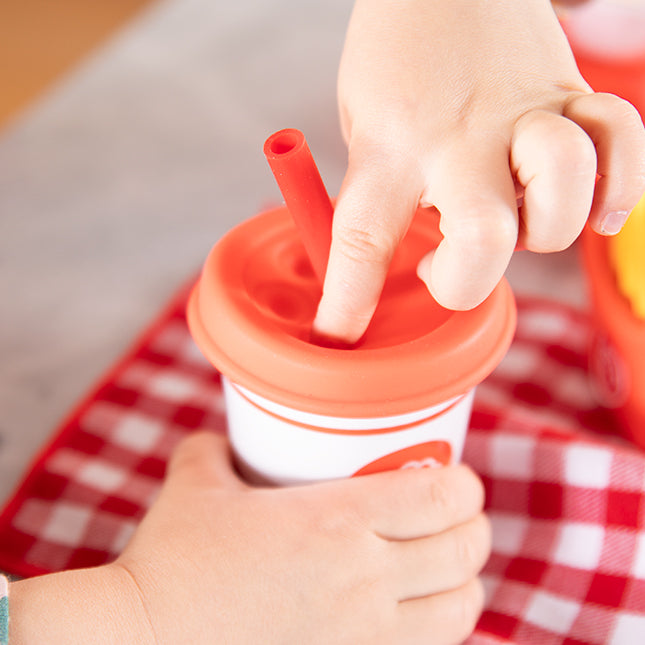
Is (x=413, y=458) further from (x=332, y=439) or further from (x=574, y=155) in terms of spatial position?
(x=574, y=155)

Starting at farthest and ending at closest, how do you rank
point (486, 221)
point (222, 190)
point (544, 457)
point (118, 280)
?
point (222, 190), point (118, 280), point (544, 457), point (486, 221)

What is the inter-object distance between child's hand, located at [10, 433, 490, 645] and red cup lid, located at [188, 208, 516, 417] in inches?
3.1

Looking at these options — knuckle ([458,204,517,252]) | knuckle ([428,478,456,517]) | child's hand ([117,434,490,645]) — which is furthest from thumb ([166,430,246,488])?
knuckle ([458,204,517,252])

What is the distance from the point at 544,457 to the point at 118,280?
49 centimetres

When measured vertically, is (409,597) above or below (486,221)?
below

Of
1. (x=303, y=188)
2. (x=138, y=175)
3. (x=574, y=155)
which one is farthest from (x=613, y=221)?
(x=138, y=175)

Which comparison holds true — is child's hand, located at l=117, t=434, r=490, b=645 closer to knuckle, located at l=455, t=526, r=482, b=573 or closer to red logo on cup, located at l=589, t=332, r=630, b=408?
knuckle, located at l=455, t=526, r=482, b=573

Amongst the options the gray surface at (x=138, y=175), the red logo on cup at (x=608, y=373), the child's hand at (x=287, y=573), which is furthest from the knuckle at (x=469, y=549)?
the gray surface at (x=138, y=175)

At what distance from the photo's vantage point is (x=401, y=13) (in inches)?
16.1

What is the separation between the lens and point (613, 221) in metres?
0.37

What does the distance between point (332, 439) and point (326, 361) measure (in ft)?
0.19

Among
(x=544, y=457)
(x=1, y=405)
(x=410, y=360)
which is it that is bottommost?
(x=544, y=457)

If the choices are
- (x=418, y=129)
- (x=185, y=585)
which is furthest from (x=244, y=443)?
(x=418, y=129)

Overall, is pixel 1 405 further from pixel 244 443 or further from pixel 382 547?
pixel 382 547
